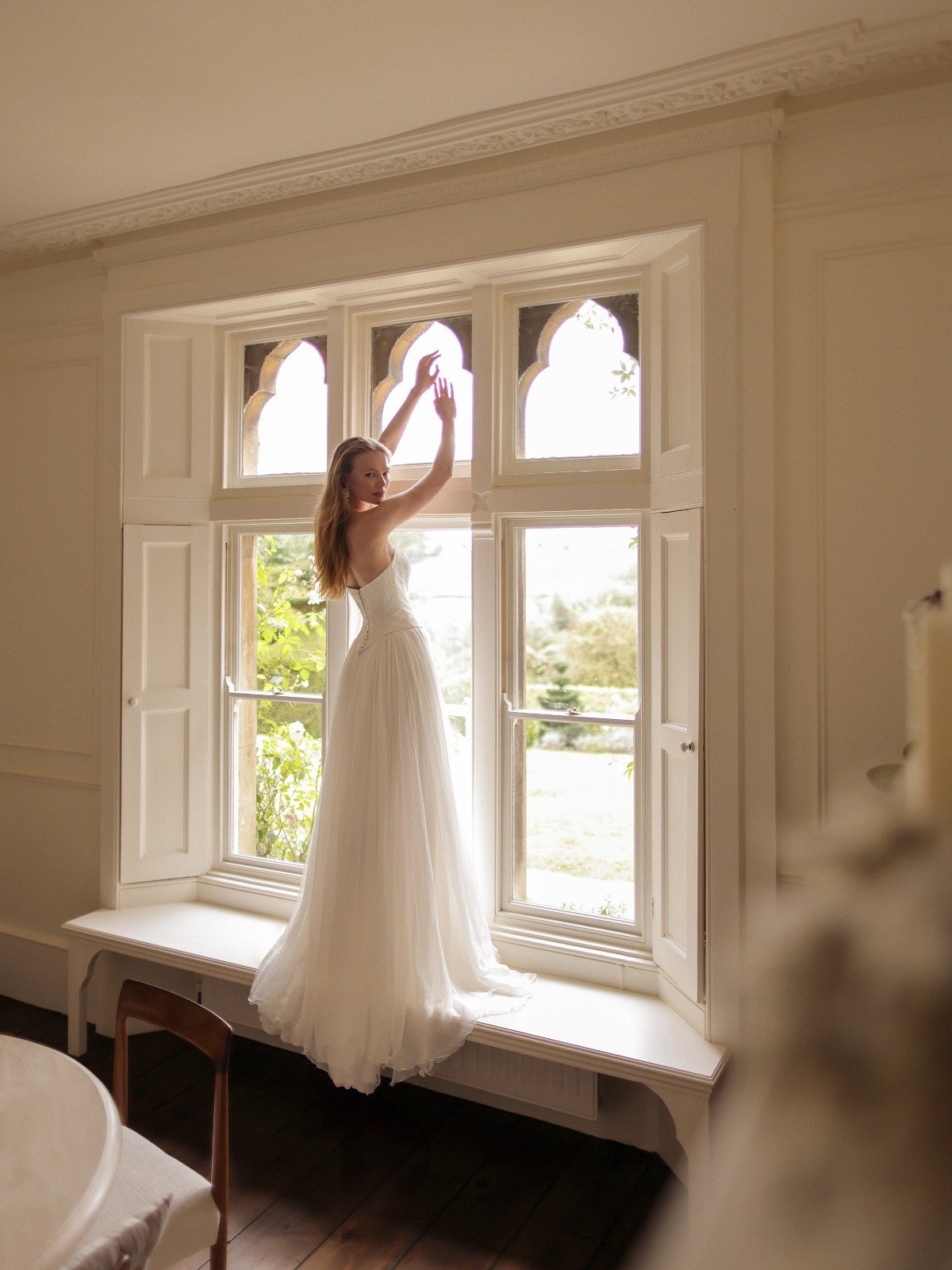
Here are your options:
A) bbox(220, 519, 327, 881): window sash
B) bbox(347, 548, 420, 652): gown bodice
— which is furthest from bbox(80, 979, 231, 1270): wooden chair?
bbox(220, 519, 327, 881): window sash

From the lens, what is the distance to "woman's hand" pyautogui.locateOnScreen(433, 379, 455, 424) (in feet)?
10.2

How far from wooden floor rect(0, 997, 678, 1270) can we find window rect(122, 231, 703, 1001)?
61 centimetres

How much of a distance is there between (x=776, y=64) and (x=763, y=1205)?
290 centimetres

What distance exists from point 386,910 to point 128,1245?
142 centimetres

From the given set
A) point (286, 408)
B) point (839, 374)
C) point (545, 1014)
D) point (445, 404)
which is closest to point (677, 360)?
point (839, 374)

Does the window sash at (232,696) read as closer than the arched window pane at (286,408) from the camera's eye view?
No

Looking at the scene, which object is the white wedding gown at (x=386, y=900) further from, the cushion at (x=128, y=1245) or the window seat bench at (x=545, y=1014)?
the cushion at (x=128, y=1245)

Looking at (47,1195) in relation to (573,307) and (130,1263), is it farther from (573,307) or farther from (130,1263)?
(573,307)

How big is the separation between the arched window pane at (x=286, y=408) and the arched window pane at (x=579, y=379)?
0.85m

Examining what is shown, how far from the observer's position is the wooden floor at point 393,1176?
243 cm

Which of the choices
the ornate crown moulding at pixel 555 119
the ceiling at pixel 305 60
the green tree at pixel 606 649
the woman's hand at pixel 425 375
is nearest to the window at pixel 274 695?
the woman's hand at pixel 425 375

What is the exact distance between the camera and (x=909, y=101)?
8.10 feet

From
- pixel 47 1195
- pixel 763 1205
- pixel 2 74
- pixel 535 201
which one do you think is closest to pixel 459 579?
pixel 535 201

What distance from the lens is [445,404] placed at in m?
3.12
